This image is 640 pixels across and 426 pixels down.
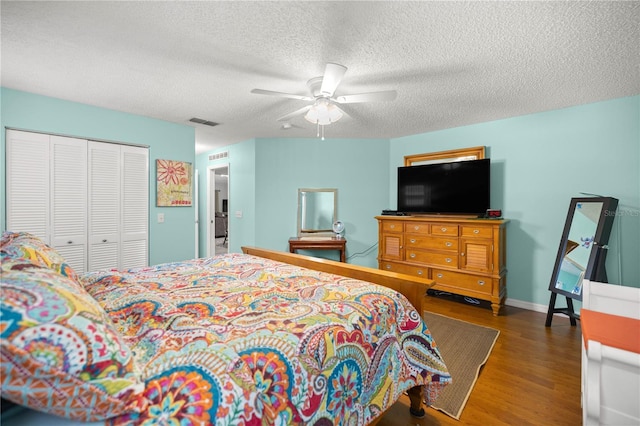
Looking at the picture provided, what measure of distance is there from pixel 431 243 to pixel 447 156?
1.25m

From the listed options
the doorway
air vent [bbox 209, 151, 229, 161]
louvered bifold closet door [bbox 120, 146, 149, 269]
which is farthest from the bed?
the doorway

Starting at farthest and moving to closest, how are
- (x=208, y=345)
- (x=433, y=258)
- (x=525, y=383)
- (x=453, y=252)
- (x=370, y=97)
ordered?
1. (x=433, y=258)
2. (x=453, y=252)
3. (x=370, y=97)
4. (x=525, y=383)
5. (x=208, y=345)

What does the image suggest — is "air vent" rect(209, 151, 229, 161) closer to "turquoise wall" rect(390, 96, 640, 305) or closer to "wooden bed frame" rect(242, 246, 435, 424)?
"wooden bed frame" rect(242, 246, 435, 424)

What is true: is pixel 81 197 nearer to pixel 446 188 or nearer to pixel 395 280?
pixel 395 280

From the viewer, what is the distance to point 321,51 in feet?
6.57

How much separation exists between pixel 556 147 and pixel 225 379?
3953mm

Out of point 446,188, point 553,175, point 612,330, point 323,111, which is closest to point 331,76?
point 323,111

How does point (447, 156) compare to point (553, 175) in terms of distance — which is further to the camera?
point (447, 156)

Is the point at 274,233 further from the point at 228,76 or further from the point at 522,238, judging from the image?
the point at 522,238

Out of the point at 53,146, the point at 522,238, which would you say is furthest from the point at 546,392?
the point at 53,146

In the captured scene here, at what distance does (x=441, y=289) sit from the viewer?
3580 millimetres

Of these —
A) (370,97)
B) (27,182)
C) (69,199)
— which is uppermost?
(370,97)

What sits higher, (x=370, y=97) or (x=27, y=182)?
(x=370, y=97)


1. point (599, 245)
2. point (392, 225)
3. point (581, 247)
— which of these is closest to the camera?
point (599, 245)
